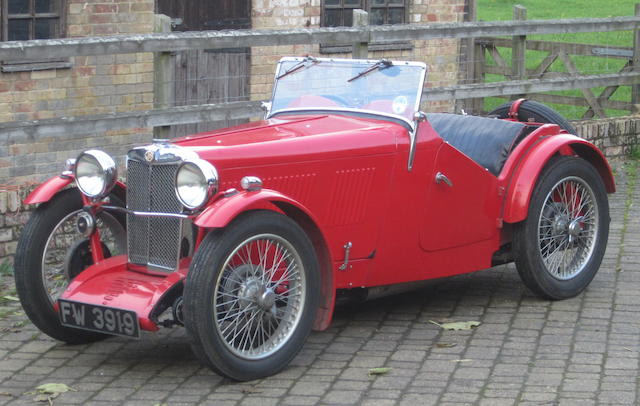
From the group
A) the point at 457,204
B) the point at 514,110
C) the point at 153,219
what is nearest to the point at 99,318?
the point at 153,219

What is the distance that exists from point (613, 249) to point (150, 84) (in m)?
5.38

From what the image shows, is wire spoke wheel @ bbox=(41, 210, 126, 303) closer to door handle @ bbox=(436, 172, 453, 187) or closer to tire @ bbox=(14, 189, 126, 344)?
tire @ bbox=(14, 189, 126, 344)

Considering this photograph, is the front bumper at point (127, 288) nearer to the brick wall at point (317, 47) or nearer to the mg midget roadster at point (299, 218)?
the mg midget roadster at point (299, 218)

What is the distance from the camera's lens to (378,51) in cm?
1420

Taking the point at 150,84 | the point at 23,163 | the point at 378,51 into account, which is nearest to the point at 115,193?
the point at 23,163

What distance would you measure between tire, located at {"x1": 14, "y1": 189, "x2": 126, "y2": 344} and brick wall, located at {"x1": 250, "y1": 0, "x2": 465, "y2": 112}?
6607 millimetres

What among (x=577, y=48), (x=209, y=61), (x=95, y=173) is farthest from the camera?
(x=577, y=48)

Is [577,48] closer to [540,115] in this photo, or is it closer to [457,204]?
[540,115]

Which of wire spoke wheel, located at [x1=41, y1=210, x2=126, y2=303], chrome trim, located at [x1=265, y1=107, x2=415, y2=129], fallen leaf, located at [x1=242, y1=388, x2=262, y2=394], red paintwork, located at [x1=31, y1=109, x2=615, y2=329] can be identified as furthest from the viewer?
chrome trim, located at [x1=265, y1=107, x2=415, y2=129]

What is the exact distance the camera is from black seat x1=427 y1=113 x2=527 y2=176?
22.8 feet

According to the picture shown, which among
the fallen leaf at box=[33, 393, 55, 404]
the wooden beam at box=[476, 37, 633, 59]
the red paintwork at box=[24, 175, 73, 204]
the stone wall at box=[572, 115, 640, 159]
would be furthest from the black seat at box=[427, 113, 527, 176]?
the wooden beam at box=[476, 37, 633, 59]

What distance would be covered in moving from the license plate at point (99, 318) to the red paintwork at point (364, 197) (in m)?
0.05

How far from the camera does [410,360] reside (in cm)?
587

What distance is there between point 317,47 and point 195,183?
815 cm
